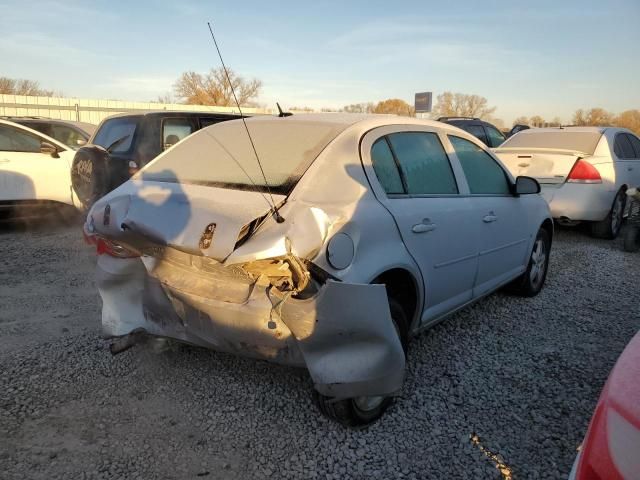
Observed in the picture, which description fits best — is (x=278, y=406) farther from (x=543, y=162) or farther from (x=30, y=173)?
(x=30, y=173)

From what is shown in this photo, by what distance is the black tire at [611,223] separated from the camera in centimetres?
731

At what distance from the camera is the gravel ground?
7.91 feet

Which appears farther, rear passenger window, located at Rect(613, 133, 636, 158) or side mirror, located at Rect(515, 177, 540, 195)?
rear passenger window, located at Rect(613, 133, 636, 158)

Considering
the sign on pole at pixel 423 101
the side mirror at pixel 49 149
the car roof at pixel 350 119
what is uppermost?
the sign on pole at pixel 423 101

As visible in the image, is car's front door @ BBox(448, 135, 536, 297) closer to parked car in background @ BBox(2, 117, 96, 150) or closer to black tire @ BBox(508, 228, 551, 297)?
black tire @ BBox(508, 228, 551, 297)

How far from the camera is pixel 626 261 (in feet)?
20.8

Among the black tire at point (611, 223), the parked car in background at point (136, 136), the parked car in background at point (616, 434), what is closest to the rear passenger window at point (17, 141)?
the parked car in background at point (136, 136)

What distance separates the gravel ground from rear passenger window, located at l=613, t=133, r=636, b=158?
403cm

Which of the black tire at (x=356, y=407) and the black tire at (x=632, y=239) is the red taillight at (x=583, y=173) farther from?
the black tire at (x=356, y=407)

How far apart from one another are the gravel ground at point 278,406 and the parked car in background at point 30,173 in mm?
3595

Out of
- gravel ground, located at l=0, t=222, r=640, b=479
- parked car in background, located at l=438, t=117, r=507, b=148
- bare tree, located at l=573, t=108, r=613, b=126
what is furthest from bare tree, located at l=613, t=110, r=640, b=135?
gravel ground, located at l=0, t=222, r=640, b=479

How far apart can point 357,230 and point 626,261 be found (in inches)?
206

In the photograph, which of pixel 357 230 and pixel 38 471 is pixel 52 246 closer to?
pixel 38 471

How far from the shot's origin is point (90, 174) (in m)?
4.99
